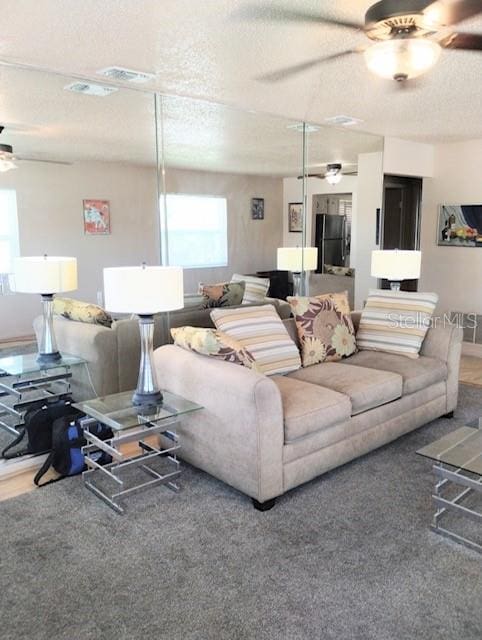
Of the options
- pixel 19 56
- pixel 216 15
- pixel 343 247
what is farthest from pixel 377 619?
pixel 343 247

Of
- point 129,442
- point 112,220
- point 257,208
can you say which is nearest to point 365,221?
point 257,208

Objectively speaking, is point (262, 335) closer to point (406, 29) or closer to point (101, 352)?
point (101, 352)

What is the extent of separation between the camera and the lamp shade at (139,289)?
8.77ft

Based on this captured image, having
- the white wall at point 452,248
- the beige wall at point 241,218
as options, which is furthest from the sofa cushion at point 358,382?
the white wall at point 452,248

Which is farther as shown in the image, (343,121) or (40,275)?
(343,121)

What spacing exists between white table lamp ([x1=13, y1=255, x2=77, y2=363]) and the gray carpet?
0.96 meters

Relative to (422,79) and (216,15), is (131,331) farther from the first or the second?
(422,79)

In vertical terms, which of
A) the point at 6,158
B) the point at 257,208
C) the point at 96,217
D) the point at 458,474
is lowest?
the point at 458,474

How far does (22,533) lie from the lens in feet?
8.20

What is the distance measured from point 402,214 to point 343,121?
2023 mm

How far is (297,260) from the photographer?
214 inches

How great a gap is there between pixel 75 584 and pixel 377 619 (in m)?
1.17

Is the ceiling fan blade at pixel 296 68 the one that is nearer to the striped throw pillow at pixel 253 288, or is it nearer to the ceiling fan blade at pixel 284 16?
the ceiling fan blade at pixel 284 16

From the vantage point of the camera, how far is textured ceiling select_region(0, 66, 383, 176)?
11.8 ft
